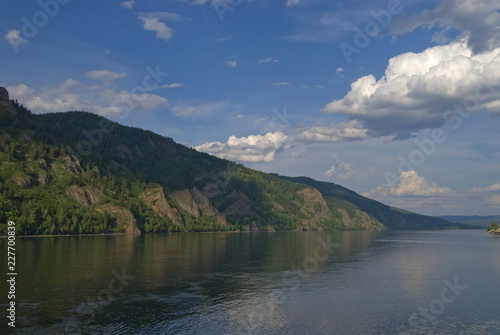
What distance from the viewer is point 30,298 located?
63062 mm

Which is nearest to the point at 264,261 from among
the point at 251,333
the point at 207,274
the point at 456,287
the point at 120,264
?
the point at 207,274

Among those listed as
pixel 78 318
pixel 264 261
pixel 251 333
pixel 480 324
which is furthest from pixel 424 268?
pixel 78 318

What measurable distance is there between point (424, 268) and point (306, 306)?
63.5m

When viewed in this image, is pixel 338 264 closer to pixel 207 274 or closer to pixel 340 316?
pixel 207 274

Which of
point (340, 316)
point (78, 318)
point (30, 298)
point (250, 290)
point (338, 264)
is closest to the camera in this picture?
point (78, 318)

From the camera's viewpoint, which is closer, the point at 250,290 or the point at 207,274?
the point at 250,290

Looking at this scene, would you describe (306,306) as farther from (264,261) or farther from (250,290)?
(264,261)

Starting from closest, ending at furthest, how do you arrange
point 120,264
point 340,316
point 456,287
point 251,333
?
point 251,333, point 340,316, point 456,287, point 120,264

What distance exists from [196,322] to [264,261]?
72.2 meters

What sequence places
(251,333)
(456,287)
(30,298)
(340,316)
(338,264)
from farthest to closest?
1. (338,264)
2. (456,287)
3. (30,298)
4. (340,316)
5. (251,333)

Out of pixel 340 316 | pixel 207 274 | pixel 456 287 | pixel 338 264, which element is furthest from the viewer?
pixel 338 264

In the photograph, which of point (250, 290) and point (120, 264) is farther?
point (120, 264)

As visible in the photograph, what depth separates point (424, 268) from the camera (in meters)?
111

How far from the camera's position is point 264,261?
124 meters
